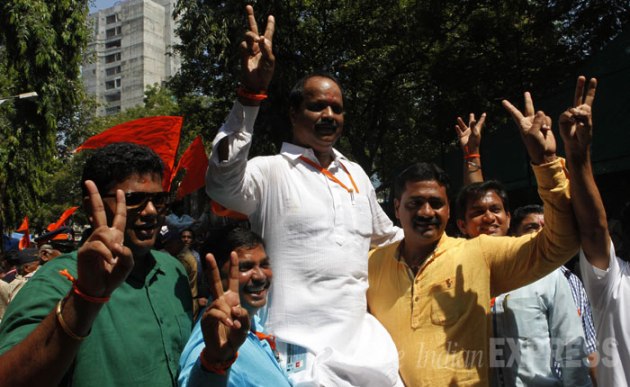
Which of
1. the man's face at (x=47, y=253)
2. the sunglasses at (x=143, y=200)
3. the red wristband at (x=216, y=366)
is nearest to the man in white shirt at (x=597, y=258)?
the red wristband at (x=216, y=366)

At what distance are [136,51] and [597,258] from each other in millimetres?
74020

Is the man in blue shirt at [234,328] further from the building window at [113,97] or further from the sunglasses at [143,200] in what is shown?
the building window at [113,97]

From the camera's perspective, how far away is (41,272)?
1877 millimetres

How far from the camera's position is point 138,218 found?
80.7 inches

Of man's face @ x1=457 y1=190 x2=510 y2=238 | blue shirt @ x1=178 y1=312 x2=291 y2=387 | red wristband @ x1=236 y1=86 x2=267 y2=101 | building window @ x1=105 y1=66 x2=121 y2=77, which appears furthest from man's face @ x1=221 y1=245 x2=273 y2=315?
building window @ x1=105 y1=66 x2=121 y2=77

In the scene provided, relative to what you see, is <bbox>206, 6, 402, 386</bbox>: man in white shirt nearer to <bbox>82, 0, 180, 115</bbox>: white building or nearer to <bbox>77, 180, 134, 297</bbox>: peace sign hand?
<bbox>77, 180, 134, 297</bbox>: peace sign hand

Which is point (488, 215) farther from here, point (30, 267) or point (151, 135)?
point (30, 267)

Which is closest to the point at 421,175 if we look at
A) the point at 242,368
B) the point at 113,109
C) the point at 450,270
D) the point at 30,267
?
the point at 450,270

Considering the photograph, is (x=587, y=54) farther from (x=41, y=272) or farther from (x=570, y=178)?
(x=41, y=272)

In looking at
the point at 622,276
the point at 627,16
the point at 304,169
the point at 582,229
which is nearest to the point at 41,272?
the point at 304,169

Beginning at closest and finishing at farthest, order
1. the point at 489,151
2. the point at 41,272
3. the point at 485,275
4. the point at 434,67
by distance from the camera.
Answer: the point at 41,272, the point at 485,275, the point at 489,151, the point at 434,67

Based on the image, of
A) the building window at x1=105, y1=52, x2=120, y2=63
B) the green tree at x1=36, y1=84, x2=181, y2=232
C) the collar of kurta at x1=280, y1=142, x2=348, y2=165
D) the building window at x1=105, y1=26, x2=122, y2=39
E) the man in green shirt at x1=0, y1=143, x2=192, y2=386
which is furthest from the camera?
the building window at x1=105, y1=26, x2=122, y2=39

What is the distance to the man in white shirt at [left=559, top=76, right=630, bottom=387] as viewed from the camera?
2.27 metres

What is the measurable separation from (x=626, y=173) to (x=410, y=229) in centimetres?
865
